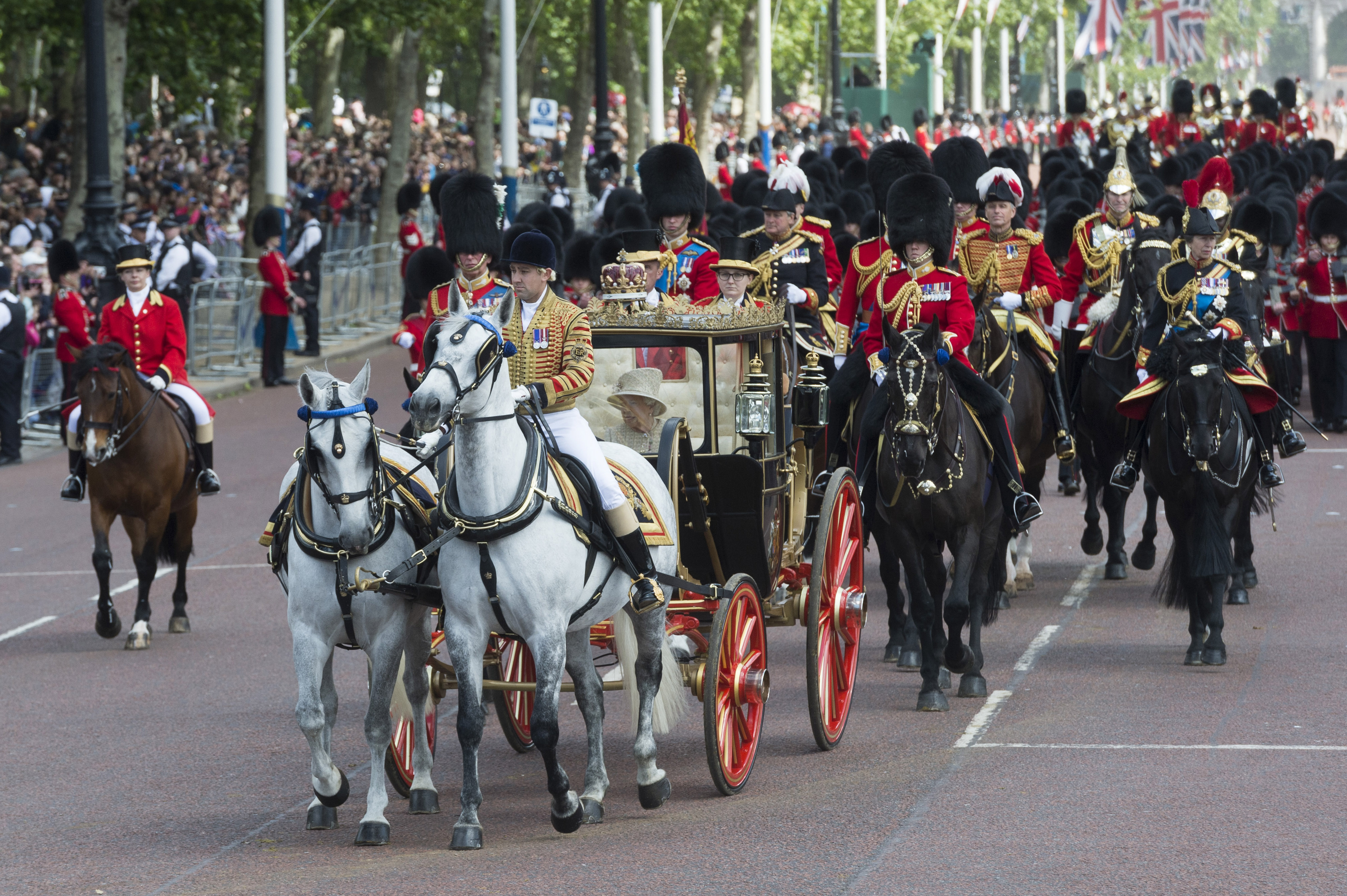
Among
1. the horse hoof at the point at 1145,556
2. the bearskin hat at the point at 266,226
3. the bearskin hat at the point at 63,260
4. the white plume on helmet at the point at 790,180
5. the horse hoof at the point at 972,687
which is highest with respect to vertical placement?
the bearskin hat at the point at 266,226

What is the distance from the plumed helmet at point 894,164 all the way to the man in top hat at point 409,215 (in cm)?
1379

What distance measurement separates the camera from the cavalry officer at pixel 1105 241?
47.2 ft

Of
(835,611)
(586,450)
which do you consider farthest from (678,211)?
(586,450)

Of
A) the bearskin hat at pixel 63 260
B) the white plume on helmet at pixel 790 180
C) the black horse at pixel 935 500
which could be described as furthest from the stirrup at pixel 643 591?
the bearskin hat at pixel 63 260

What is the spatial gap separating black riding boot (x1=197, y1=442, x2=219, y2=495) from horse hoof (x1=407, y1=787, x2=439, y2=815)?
4.74 m

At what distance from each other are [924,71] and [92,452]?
53.6 meters

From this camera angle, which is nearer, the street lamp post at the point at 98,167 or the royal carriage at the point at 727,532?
the royal carriage at the point at 727,532

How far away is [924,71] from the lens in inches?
2482

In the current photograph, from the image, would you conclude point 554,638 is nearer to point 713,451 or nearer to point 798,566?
point 713,451

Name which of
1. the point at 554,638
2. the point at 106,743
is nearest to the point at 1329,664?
the point at 554,638

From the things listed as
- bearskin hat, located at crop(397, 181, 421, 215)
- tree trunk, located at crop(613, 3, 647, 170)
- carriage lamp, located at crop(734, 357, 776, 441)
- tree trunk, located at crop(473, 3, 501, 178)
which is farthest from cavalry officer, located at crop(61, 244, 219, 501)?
tree trunk, located at crop(613, 3, 647, 170)

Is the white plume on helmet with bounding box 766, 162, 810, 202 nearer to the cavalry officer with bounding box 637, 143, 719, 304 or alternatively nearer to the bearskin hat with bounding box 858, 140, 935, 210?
the bearskin hat with bounding box 858, 140, 935, 210

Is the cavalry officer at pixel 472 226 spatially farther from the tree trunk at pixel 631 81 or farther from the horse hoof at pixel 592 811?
the tree trunk at pixel 631 81

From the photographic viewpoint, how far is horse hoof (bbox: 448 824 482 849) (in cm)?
739
